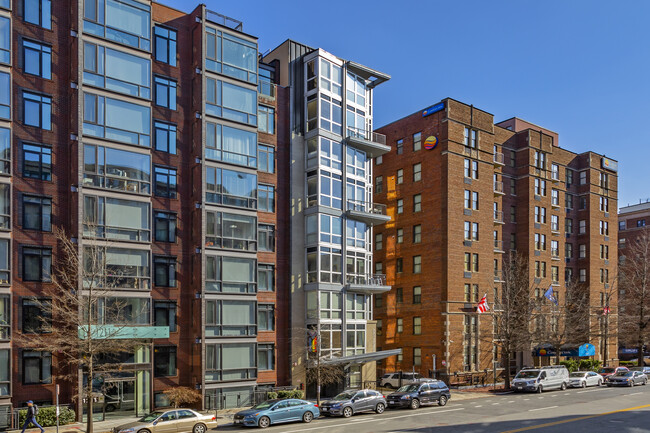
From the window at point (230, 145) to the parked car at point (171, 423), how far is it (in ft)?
51.3

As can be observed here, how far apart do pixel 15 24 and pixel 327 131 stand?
20.1m

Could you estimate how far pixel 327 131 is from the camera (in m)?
41.6

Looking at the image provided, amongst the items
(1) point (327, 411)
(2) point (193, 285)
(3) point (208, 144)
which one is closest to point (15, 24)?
(3) point (208, 144)

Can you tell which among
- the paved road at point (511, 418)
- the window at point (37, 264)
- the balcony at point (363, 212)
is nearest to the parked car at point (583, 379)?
the paved road at point (511, 418)

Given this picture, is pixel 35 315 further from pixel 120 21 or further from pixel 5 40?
pixel 120 21

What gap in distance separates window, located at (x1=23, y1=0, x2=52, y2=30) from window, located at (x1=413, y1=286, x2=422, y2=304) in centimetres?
3566

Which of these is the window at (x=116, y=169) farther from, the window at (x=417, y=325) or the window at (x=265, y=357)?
the window at (x=417, y=325)

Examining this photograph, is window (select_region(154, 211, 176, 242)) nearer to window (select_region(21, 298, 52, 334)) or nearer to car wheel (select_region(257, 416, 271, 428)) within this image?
window (select_region(21, 298, 52, 334))

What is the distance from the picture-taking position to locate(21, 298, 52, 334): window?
29344 mm

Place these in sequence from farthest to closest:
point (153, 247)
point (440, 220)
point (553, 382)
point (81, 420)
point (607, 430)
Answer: point (440, 220), point (553, 382), point (153, 247), point (81, 420), point (607, 430)

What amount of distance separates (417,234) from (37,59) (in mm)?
34347

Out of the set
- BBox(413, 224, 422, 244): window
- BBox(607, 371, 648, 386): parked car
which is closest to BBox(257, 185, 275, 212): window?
BBox(413, 224, 422, 244): window

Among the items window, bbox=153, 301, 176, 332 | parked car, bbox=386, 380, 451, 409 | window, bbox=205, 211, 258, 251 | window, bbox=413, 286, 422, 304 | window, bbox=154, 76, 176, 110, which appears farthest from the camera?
window, bbox=413, 286, 422, 304

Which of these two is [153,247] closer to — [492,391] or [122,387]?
[122,387]
